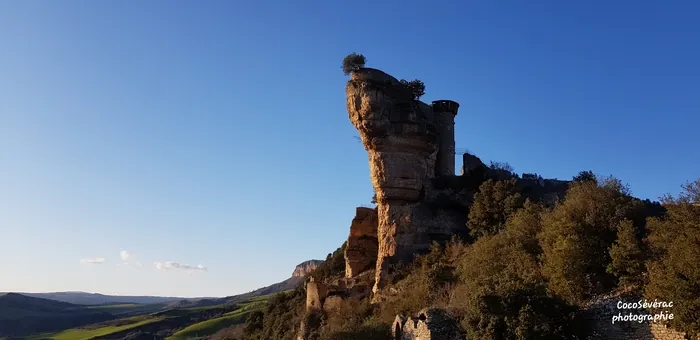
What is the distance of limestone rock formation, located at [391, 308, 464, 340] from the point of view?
52.9 feet

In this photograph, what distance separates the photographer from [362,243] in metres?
31.5

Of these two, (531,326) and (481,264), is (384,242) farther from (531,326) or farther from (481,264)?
(531,326)

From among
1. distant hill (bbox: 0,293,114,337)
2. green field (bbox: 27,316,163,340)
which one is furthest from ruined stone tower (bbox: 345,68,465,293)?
distant hill (bbox: 0,293,114,337)

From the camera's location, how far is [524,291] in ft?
50.3

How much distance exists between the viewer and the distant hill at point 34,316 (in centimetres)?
12075

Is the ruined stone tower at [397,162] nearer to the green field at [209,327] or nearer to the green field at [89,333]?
the green field at [209,327]

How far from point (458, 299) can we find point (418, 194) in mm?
11197

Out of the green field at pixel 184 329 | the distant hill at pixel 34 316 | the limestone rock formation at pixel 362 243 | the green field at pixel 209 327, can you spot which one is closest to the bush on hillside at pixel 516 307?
the limestone rock formation at pixel 362 243

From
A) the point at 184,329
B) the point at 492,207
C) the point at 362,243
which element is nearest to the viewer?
the point at 492,207

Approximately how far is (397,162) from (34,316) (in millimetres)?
128440

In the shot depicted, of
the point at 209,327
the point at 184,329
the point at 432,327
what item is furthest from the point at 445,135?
the point at 184,329

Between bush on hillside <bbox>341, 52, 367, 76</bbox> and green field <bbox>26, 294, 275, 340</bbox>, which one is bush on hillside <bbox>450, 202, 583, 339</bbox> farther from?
green field <bbox>26, 294, 275, 340</bbox>

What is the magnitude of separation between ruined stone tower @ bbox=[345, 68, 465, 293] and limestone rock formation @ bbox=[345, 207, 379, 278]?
2.23 m

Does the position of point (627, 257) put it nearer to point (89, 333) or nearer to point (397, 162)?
point (397, 162)
